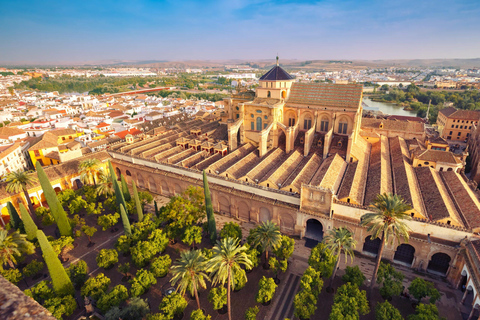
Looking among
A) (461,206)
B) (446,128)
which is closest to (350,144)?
(461,206)

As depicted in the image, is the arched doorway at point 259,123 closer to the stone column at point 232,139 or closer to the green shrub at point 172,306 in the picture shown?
the stone column at point 232,139

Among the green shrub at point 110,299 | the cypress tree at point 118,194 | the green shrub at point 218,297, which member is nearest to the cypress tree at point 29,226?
the cypress tree at point 118,194

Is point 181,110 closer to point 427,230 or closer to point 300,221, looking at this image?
point 300,221

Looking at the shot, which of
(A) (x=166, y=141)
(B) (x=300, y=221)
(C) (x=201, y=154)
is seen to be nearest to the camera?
(B) (x=300, y=221)

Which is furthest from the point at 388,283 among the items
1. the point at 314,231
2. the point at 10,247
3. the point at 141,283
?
the point at 10,247

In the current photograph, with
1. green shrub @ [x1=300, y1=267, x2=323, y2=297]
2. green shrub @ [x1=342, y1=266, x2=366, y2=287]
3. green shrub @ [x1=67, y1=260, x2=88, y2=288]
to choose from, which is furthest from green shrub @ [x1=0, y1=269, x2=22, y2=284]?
green shrub @ [x1=342, y1=266, x2=366, y2=287]

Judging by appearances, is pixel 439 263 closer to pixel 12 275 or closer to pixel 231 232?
pixel 231 232
